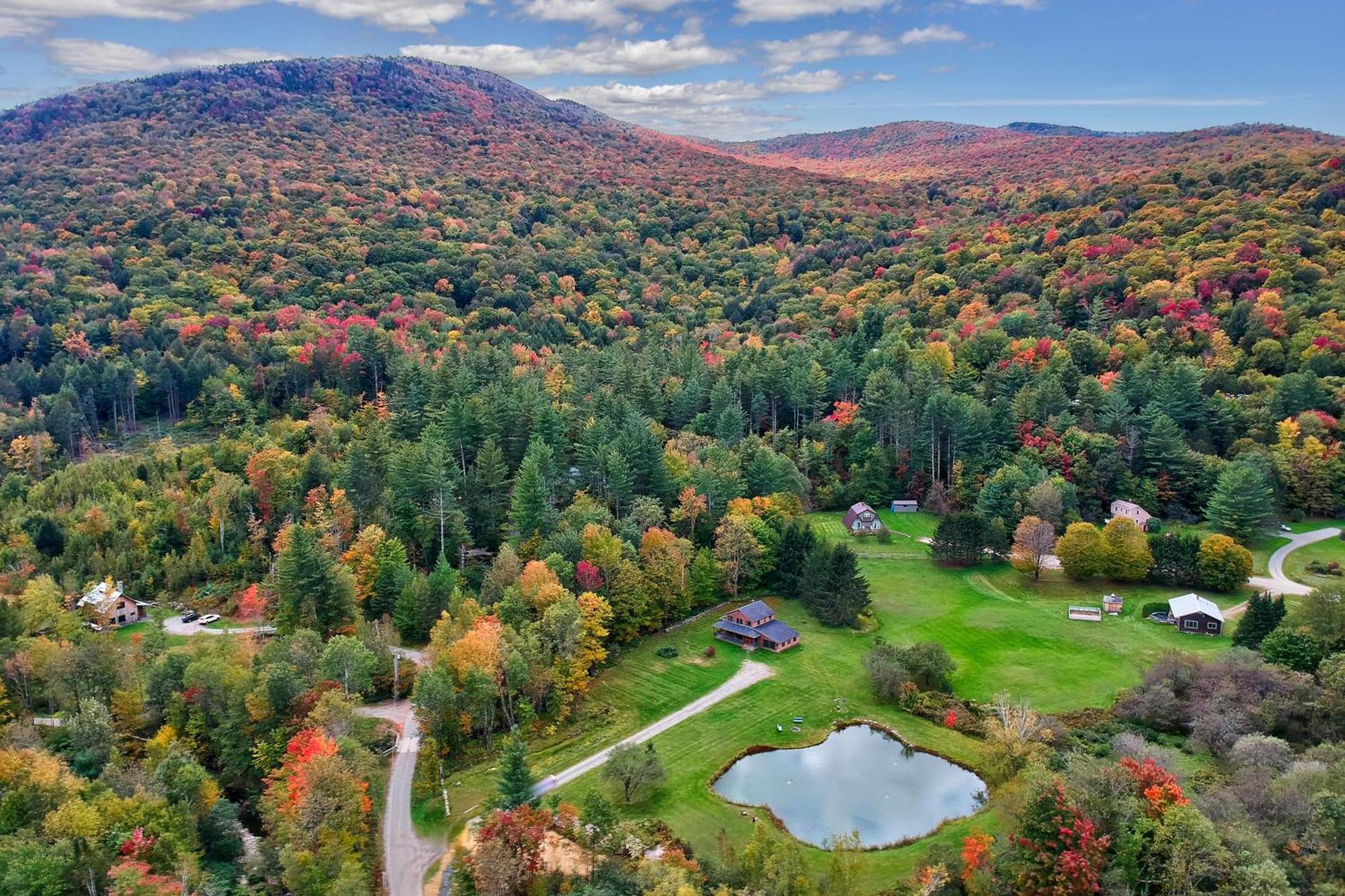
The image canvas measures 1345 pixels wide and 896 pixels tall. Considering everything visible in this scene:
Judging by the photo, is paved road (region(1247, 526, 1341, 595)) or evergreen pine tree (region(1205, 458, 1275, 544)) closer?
paved road (region(1247, 526, 1341, 595))

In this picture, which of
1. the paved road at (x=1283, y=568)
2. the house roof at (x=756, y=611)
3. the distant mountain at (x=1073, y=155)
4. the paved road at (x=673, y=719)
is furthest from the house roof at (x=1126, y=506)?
the distant mountain at (x=1073, y=155)

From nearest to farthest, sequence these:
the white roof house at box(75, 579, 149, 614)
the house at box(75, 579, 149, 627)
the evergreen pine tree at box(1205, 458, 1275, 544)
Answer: the house at box(75, 579, 149, 627), the white roof house at box(75, 579, 149, 614), the evergreen pine tree at box(1205, 458, 1275, 544)

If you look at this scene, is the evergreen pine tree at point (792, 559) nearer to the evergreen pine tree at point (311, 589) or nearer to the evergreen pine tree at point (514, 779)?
the evergreen pine tree at point (311, 589)

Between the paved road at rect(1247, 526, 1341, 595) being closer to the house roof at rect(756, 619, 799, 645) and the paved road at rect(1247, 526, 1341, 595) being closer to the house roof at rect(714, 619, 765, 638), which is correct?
the house roof at rect(756, 619, 799, 645)

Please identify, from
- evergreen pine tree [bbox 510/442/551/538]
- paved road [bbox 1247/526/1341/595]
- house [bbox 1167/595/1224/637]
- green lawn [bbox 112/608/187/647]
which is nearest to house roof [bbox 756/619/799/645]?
evergreen pine tree [bbox 510/442/551/538]

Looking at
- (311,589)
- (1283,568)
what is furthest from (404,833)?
(1283,568)

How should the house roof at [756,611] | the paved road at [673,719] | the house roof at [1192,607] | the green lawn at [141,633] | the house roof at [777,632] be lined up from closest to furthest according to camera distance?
the paved road at [673,719] < the green lawn at [141,633] < the house roof at [1192,607] < the house roof at [777,632] < the house roof at [756,611]

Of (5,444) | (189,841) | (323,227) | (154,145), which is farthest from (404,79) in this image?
(189,841)

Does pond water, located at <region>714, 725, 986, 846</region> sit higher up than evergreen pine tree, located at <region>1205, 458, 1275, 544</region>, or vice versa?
evergreen pine tree, located at <region>1205, 458, 1275, 544</region>
